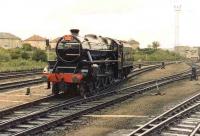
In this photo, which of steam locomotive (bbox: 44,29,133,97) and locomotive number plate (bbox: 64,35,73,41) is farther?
locomotive number plate (bbox: 64,35,73,41)

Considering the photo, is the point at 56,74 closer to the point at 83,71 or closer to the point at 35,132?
the point at 83,71

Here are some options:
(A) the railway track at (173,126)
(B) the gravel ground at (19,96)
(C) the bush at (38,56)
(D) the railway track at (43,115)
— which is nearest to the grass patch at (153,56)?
(C) the bush at (38,56)

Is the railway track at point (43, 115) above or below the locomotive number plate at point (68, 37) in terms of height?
below

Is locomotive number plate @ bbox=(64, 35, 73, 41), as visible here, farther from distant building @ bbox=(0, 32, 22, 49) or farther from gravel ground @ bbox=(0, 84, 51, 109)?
distant building @ bbox=(0, 32, 22, 49)

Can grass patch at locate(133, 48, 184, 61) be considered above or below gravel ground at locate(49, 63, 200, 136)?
above

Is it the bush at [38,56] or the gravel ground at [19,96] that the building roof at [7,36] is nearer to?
the bush at [38,56]

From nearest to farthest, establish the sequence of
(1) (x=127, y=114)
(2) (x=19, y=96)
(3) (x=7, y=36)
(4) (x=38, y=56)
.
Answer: (1) (x=127, y=114) < (2) (x=19, y=96) < (4) (x=38, y=56) < (3) (x=7, y=36)

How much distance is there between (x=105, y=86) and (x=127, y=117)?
8799 millimetres

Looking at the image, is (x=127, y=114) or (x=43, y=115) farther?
(x=127, y=114)

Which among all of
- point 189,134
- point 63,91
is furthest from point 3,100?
point 189,134

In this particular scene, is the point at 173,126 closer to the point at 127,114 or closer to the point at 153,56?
the point at 127,114

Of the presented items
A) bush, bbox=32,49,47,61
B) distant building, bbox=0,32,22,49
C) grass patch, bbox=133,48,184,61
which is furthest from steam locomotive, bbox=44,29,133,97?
distant building, bbox=0,32,22,49

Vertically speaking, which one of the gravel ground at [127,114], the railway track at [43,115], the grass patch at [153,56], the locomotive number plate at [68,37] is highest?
the locomotive number plate at [68,37]

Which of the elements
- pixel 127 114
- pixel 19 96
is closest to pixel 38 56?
pixel 19 96
